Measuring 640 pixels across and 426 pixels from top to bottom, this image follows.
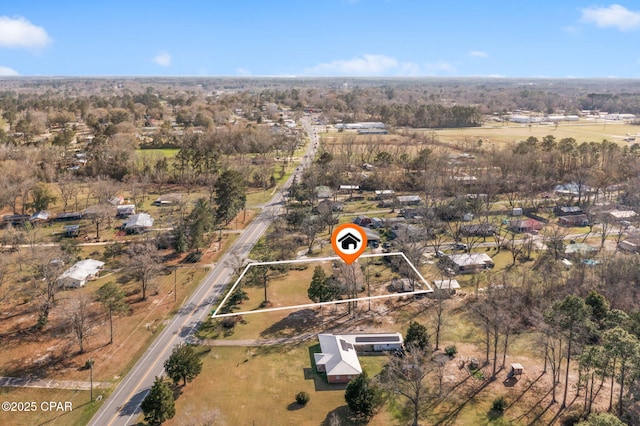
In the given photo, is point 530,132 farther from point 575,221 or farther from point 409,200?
point 409,200

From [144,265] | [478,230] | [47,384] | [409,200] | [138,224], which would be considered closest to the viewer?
[47,384]

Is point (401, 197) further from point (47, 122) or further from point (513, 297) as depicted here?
point (47, 122)

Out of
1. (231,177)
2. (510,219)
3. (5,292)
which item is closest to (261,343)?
(5,292)

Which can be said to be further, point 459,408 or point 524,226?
point 524,226

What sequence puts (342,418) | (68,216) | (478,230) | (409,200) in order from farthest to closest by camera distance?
(409,200), (68,216), (478,230), (342,418)

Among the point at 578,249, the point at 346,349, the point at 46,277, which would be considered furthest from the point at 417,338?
the point at 46,277

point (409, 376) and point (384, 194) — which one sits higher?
point (384, 194)
